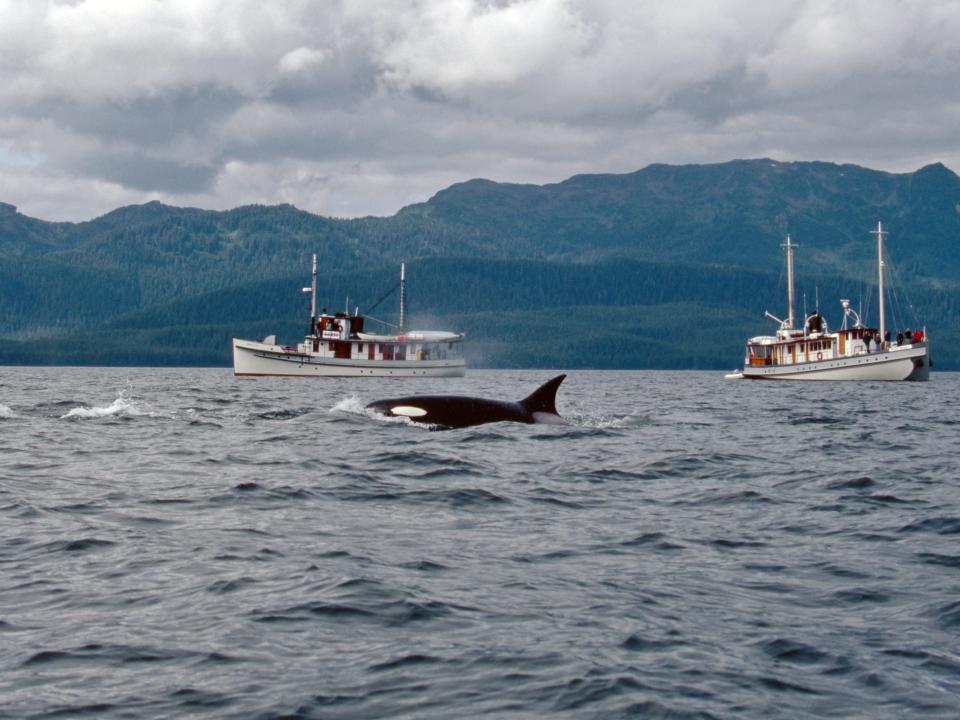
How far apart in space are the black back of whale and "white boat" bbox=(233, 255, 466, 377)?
277ft

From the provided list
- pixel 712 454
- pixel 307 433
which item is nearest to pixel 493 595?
pixel 712 454

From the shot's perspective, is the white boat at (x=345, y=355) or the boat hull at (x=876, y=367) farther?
the white boat at (x=345, y=355)

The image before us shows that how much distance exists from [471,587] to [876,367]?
107m

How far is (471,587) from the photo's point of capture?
10.8 meters

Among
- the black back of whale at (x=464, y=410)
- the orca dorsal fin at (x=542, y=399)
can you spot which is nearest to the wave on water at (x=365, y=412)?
the black back of whale at (x=464, y=410)

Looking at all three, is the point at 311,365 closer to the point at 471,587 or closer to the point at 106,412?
the point at 106,412

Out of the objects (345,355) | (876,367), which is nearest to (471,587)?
(345,355)

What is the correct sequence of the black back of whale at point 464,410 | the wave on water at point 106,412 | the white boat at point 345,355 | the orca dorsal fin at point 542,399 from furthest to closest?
1. the white boat at point 345,355
2. the wave on water at point 106,412
3. the orca dorsal fin at point 542,399
4. the black back of whale at point 464,410

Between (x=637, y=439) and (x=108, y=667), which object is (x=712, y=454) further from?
(x=108, y=667)

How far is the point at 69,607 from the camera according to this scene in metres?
9.96

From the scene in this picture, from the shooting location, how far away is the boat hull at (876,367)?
4257 inches

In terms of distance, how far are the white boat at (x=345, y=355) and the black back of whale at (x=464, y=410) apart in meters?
84.4

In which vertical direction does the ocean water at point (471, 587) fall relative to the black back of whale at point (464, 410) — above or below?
below

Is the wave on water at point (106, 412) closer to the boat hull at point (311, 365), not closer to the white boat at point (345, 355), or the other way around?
the white boat at point (345, 355)
